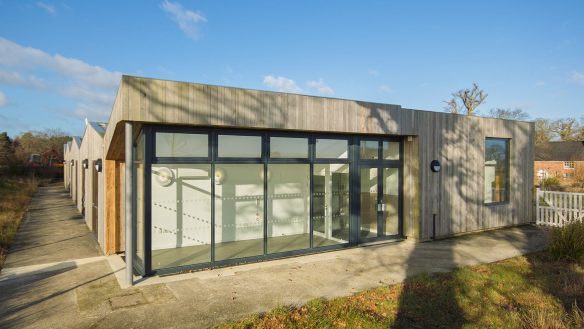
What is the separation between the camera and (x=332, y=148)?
25.1 feet

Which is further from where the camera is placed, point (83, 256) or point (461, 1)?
point (461, 1)

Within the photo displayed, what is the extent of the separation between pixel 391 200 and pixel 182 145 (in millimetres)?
4920

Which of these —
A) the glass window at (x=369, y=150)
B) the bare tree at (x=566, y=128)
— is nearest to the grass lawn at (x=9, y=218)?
the glass window at (x=369, y=150)

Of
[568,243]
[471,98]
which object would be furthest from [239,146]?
[471,98]

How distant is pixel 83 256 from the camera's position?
729 centimetres

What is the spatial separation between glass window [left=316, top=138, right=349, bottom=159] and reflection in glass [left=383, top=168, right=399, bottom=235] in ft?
4.10

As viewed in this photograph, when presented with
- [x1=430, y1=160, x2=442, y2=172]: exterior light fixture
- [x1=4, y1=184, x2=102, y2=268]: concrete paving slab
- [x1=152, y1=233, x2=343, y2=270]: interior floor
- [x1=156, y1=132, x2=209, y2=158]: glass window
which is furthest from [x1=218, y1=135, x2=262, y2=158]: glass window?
[x1=430, y1=160, x2=442, y2=172]: exterior light fixture

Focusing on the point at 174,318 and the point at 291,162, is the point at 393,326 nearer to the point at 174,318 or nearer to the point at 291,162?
the point at 174,318

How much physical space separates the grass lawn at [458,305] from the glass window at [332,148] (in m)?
2.99

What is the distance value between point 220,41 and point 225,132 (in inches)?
309

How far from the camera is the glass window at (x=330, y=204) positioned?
7545 millimetres

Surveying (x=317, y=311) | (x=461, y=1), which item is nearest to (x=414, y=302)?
(x=317, y=311)

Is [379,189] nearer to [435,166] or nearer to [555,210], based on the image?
[435,166]

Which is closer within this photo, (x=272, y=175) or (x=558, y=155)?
(x=272, y=175)
